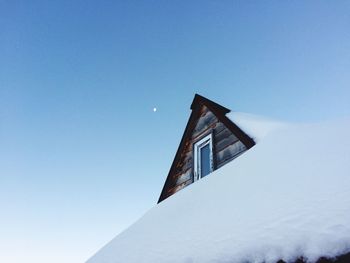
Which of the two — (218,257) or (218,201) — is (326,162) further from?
(218,257)

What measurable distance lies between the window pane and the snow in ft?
7.17

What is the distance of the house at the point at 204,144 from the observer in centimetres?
542

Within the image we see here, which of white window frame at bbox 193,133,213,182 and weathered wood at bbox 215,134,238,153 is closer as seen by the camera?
weathered wood at bbox 215,134,238,153

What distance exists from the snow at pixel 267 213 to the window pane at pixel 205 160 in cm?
218

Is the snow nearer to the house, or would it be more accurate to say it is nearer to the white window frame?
the house

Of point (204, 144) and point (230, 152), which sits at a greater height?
point (204, 144)

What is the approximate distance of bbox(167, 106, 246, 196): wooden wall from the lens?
5.39m

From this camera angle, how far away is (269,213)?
1957 millimetres

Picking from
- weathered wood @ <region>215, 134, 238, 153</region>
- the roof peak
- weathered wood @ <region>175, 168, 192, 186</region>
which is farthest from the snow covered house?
weathered wood @ <region>175, 168, 192, 186</region>

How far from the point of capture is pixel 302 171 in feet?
8.19

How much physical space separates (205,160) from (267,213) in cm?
440

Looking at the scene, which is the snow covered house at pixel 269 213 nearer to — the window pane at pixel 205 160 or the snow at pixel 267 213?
the snow at pixel 267 213

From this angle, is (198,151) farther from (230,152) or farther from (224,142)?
(230,152)

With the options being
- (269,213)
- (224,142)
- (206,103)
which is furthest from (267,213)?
(206,103)
